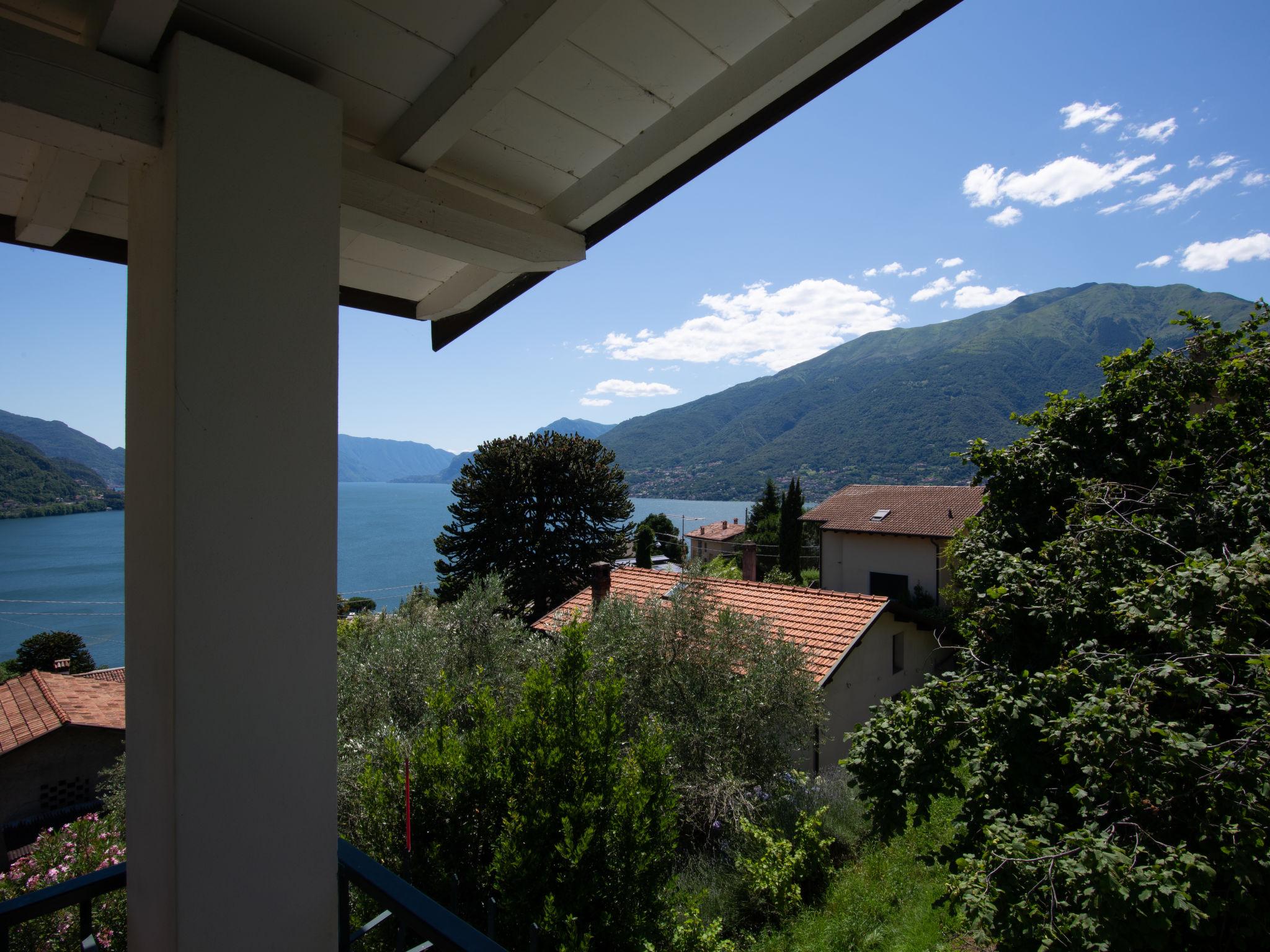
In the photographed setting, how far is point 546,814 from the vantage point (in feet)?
10.8

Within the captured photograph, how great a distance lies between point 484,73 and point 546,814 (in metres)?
3.33

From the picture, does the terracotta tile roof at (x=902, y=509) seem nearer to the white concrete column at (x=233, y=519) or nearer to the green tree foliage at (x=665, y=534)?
the green tree foliage at (x=665, y=534)

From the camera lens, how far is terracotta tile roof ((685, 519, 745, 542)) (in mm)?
36094

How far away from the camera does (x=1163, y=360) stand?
167 inches

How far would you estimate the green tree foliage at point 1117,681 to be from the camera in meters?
2.46

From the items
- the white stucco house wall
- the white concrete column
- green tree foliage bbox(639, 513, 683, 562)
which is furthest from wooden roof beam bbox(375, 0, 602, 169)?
green tree foliage bbox(639, 513, 683, 562)

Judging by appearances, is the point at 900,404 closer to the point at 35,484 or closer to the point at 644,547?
the point at 644,547

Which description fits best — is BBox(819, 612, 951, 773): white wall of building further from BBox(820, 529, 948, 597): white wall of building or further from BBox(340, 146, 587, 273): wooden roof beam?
BBox(340, 146, 587, 273): wooden roof beam

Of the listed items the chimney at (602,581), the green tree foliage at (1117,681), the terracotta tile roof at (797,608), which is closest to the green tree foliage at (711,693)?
the terracotta tile roof at (797,608)

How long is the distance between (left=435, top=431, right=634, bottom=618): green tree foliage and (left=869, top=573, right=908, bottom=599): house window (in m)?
8.30

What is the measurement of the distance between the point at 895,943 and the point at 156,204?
7047 mm

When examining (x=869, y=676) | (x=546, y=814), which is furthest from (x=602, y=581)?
→ (x=546, y=814)

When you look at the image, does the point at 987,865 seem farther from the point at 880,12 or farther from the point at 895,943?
the point at 880,12

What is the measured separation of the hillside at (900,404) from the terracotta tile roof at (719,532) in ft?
81.1
